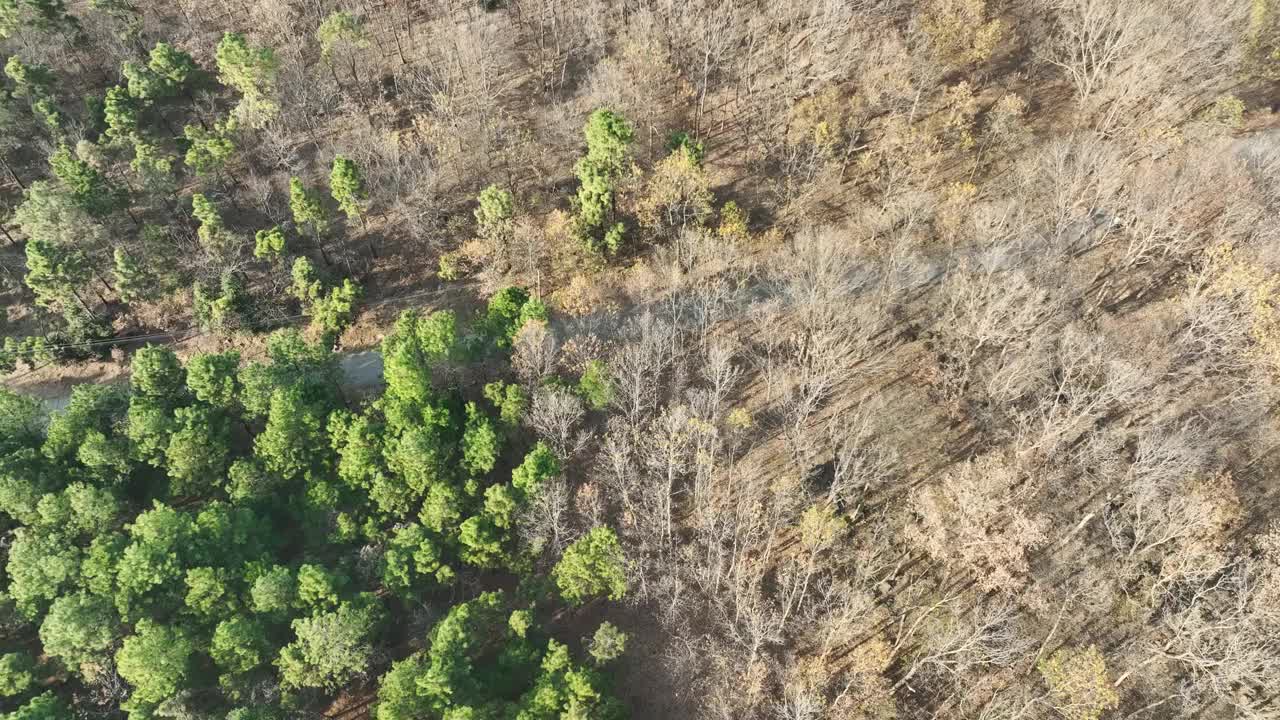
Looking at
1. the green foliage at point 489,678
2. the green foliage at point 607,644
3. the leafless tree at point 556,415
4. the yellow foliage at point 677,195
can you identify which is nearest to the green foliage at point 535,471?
the leafless tree at point 556,415

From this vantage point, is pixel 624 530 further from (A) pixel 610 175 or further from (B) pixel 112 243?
(B) pixel 112 243

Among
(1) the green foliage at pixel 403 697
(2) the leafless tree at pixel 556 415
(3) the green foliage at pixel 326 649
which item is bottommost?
(1) the green foliage at pixel 403 697

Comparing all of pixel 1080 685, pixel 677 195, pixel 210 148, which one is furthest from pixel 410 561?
pixel 210 148

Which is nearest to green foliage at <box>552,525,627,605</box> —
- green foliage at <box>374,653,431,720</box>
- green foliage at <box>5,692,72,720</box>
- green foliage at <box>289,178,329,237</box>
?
green foliage at <box>374,653,431,720</box>

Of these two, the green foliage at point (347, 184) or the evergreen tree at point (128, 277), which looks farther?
the green foliage at point (347, 184)

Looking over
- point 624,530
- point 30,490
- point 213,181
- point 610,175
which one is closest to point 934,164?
point 610,175

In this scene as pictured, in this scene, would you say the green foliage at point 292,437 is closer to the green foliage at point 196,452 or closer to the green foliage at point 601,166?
the green foliage at point 196,452
